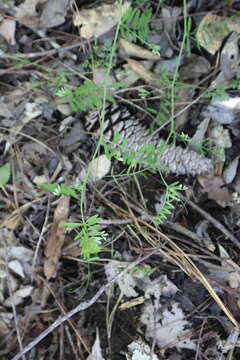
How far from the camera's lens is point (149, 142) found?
171 centimetres

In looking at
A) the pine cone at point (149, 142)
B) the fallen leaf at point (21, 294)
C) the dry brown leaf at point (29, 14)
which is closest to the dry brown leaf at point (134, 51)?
the pine cone at point (149, 142)

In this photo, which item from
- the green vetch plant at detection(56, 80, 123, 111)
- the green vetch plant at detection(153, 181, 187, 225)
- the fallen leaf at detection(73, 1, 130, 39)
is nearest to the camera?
the green vetch plant at detection(153, 181, 187, 225)

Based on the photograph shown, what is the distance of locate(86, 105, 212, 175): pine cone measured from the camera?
170 centimetres

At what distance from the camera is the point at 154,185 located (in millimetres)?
1766

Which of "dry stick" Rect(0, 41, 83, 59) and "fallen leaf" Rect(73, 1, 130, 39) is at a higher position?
"fallen leaf" Rect(73, 1, 130, 39)

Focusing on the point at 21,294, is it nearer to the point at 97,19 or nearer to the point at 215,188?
the point at 215,188

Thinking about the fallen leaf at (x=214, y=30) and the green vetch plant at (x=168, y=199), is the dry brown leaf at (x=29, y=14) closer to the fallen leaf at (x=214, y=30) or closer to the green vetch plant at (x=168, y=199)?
the fallen leaf at (x=214, y=30)

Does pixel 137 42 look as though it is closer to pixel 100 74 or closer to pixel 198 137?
pixel 100 74

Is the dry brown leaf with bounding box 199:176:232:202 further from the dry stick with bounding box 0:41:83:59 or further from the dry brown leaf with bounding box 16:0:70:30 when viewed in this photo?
the dry brown leaf with bounding box 16:0:70:30

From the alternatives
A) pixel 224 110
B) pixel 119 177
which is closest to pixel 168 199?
pixel 119 177

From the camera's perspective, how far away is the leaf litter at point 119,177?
1.68 m

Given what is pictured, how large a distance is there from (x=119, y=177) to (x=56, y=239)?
1.46ft

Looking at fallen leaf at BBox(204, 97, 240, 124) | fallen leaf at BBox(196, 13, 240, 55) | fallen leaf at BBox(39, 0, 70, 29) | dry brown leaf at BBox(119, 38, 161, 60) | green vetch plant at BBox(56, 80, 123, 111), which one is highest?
fallen leaf at BBox(39, 0, 70, 29)

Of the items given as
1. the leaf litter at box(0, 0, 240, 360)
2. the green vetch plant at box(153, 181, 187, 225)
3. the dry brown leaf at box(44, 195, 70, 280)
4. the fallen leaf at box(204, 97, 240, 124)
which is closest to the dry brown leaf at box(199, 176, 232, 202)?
the leaf litter at box(0, 0, 240, 360)
